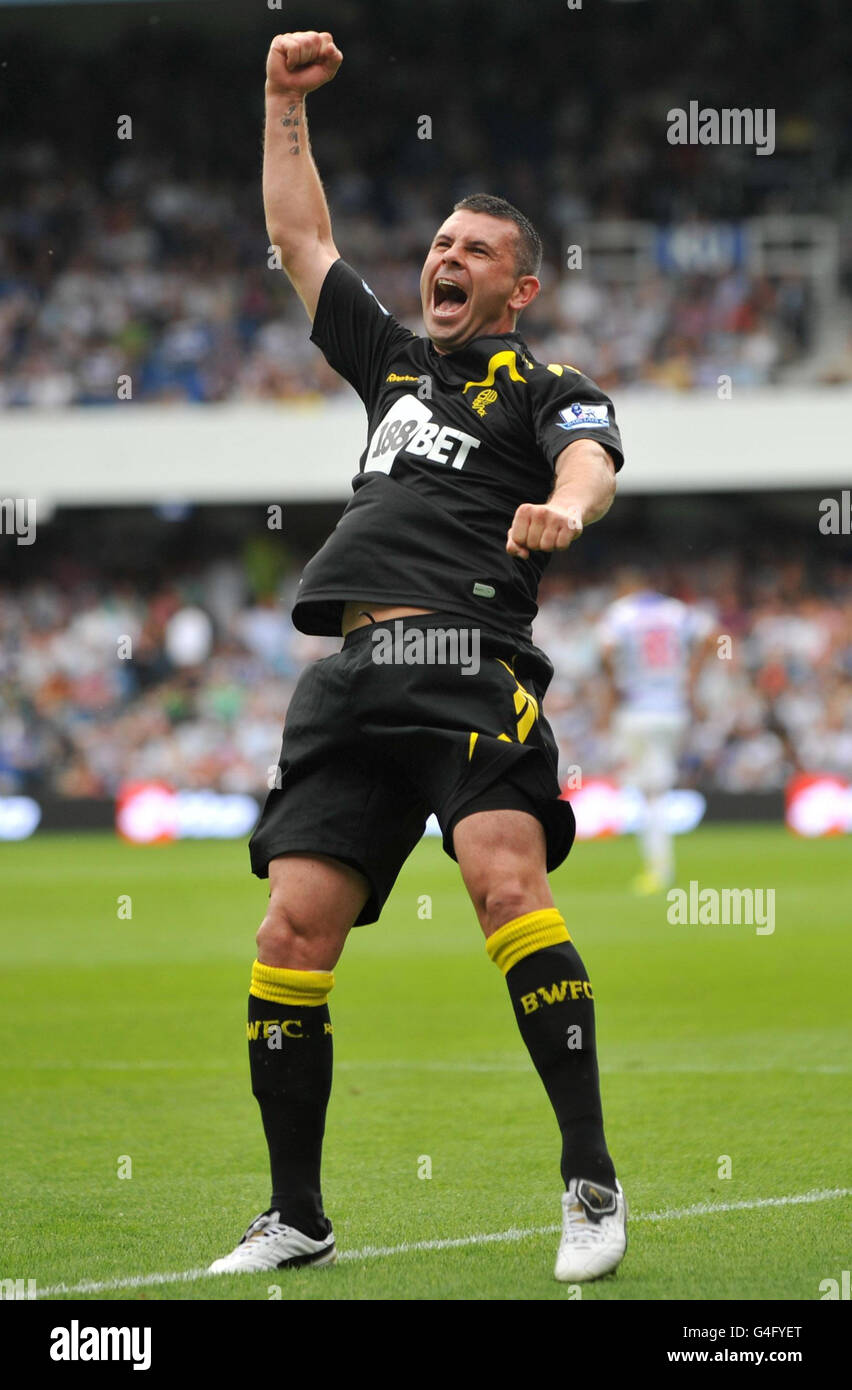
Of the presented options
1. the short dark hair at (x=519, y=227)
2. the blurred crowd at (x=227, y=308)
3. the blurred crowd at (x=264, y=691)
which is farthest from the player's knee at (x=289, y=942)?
the blurred crowd at (x=227, y=308)

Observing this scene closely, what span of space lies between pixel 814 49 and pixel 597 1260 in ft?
85.6

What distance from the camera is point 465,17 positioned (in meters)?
27.3

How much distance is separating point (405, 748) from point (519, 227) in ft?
4.17

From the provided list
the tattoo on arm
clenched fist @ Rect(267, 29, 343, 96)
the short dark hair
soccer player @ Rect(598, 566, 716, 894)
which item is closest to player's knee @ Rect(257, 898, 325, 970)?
the short dark hair

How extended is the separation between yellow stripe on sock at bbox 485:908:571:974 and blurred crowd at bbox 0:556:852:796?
17.8 meters

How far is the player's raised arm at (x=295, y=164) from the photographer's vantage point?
4.45 metres

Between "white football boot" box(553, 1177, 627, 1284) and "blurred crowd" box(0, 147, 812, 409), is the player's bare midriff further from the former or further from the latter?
"blurred crowd" box(0, 147, 812, 409)

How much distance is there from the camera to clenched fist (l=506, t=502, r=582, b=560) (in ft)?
11.6

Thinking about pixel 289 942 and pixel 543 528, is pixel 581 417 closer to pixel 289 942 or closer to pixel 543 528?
pixel 543 528

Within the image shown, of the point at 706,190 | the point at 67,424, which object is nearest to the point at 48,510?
the point at 67,424

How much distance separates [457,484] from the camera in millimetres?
4113

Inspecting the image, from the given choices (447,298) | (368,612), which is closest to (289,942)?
(368,612)

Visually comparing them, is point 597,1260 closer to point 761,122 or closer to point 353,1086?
point 353,1086

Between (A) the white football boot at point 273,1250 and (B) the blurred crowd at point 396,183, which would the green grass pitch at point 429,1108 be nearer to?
(A) the white football boot at point 273,1250
